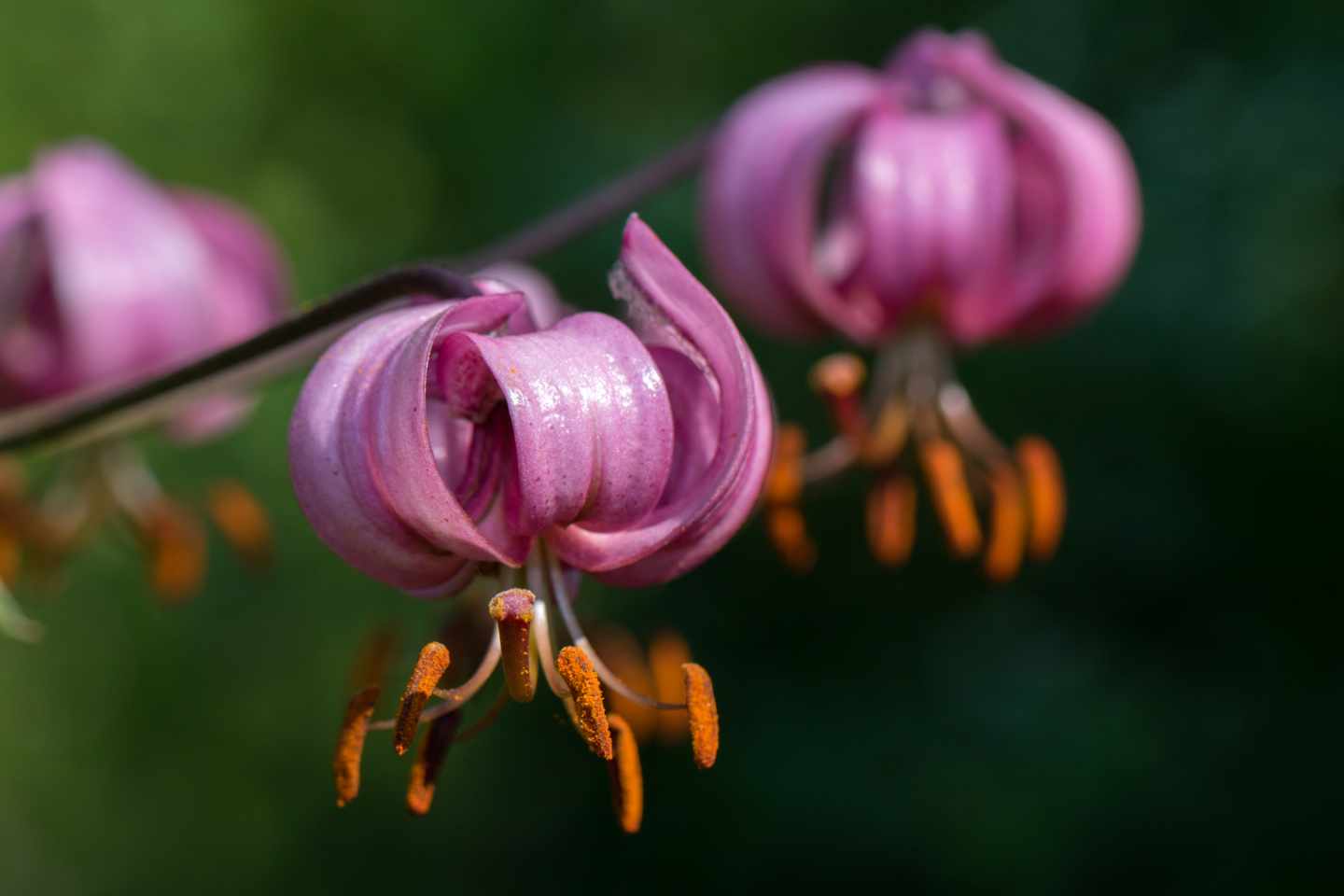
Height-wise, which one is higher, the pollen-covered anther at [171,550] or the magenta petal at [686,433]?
the magenta petal at [686,433]

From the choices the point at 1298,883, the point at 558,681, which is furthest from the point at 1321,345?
the point at 558,681

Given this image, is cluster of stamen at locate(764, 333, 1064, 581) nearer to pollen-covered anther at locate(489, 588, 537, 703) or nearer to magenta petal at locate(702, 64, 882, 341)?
magenta petal at locate(702, 64, 882, 341)

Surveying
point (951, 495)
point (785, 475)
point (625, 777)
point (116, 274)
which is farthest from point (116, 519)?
point (625, 777)

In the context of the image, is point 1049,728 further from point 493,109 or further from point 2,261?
point 2,261

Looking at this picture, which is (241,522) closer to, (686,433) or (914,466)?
(914,466)

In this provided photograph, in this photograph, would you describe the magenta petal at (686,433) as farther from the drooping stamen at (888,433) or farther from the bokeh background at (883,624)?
the bokeh background at (883,624)

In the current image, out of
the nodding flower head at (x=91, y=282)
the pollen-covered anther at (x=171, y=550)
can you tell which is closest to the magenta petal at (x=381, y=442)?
the nodding flower head at (x=91, y=282)

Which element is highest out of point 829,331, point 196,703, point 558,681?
point 558,681
